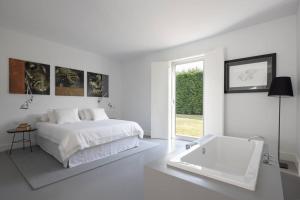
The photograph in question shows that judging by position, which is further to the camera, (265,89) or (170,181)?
(265,89)

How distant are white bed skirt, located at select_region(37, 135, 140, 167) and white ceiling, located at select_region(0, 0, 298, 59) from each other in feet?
7.51

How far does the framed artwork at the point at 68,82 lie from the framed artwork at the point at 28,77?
0.75ft

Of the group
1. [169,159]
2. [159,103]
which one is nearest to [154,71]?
[159,103]

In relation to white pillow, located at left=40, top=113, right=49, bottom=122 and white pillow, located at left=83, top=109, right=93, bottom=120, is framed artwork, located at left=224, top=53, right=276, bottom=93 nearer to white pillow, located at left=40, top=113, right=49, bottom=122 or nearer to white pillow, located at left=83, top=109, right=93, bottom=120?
white pillow, located at left=83, top=109, right=93, bottom=120

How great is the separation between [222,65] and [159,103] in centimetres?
191

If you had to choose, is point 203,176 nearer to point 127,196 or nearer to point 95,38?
point 127,196

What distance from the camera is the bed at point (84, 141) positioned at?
2.36m

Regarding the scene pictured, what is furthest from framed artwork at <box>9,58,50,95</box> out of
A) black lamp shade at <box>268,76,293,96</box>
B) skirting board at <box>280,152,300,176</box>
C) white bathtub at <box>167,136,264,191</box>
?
skirting board at <box>280,152,300,176</box>

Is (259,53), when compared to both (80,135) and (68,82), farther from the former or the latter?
(68,82)

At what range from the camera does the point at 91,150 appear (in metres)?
2.69

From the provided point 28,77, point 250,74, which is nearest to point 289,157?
point 250,74

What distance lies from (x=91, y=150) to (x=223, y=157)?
2.26 metres

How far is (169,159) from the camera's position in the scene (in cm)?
149

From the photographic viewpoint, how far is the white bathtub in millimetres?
1367
